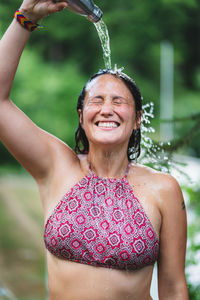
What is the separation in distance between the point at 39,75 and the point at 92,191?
444 inches

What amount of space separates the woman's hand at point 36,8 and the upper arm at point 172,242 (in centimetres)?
82

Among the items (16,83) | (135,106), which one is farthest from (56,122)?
(135,106)

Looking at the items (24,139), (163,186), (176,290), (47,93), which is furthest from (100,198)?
(47,93)

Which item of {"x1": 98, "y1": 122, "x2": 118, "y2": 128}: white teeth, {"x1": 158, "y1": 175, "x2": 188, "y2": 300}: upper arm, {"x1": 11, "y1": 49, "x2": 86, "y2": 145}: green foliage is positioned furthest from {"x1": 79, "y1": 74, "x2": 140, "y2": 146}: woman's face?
{"x1": 11, "y1": 49, "x2": 86, "y2": 145}: green foliage

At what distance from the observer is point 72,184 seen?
178 cm

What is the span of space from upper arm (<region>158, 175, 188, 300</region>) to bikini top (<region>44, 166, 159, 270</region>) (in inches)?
3.2

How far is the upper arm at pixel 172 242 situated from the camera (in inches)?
70.4

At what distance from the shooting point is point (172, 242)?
5.90 ft

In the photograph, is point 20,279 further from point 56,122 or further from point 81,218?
point 56,122

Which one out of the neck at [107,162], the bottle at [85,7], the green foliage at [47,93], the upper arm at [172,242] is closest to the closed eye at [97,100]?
the neck at [107,162]

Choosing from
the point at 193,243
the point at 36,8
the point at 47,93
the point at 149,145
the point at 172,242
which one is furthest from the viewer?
the point at 47,93

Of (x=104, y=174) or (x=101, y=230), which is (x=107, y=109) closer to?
(x=104, y=174)

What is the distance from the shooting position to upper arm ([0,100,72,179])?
167 cm

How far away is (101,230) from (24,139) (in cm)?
45
